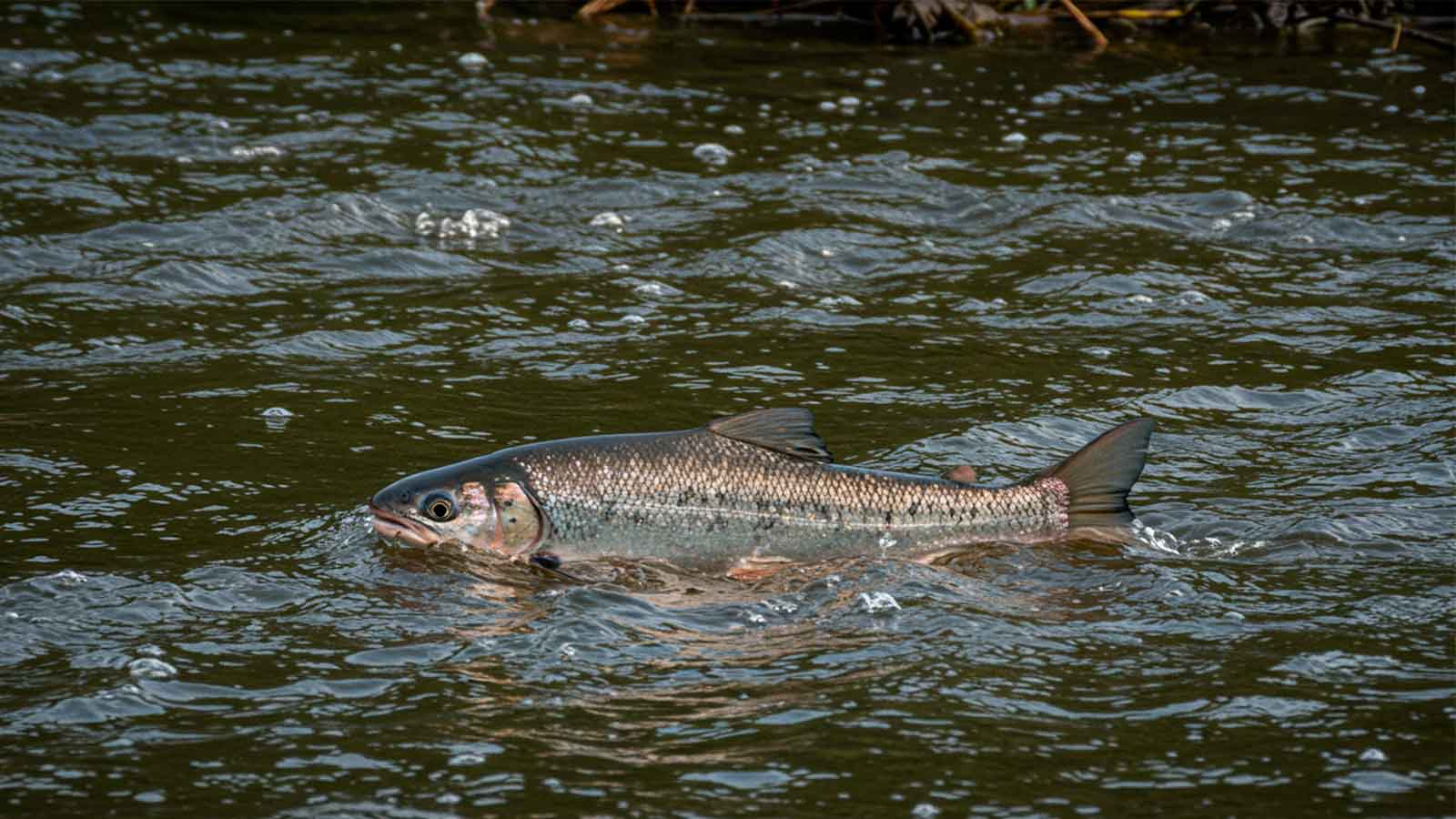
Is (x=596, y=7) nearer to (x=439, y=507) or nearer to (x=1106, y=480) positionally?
(x=439, y=507)

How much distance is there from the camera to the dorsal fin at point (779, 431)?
19.4 ft

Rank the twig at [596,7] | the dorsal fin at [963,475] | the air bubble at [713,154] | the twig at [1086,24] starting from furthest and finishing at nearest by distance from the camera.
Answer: the twig at [596,7] → the twig at [1086,24] → the air bubble at [713,154] → the dorsal fin at [963,475]

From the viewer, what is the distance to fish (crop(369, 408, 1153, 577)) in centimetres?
586

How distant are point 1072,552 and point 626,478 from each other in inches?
62.1

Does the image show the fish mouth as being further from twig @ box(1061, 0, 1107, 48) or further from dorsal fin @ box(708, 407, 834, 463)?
twig @ box(1061, 0, 1107, 48)

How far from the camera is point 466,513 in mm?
5852

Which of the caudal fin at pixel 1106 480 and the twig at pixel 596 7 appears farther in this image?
the twig at pixel 596 7

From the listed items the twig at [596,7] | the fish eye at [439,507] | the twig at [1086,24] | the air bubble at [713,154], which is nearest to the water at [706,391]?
the air bubble at [713,154]

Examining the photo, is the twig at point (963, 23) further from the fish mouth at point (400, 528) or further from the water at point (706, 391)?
the fish mouth at point (400, 528)

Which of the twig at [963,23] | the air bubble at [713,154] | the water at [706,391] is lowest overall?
the water at [706,391]

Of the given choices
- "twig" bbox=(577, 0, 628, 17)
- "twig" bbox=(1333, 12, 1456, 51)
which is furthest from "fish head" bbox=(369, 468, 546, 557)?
"twig" bbox=(1333, 12, 1456, 51)

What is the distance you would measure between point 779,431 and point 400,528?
4.30ft

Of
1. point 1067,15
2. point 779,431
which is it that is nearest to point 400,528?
point 779,431

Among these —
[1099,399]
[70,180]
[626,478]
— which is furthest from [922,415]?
[70,180]
